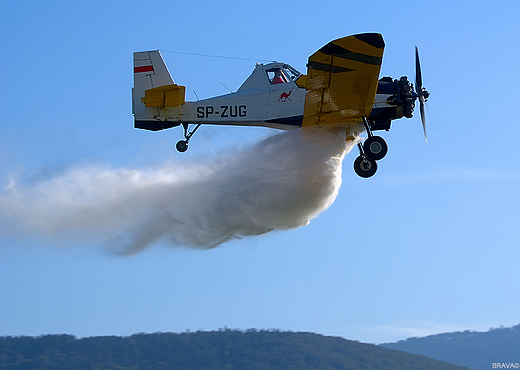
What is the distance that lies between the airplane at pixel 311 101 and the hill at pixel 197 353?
49.8m

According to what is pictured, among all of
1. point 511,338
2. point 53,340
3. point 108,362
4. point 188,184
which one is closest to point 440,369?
point 511,338

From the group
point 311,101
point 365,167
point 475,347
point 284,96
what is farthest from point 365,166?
point 475,347

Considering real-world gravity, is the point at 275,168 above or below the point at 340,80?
below

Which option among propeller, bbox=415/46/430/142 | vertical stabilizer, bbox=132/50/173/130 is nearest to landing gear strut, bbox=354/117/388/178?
propeller, bbox=415/46/430/142

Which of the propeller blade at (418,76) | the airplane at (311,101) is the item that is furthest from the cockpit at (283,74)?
the propeller blade at (418,76)

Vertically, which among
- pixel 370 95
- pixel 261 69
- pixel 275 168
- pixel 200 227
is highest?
pixel 261 69

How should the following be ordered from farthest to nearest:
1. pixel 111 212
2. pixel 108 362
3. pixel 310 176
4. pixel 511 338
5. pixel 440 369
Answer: pixel 511 338
pixel 440 369
pixel 108 362
pixel 111 212
pixel 310 176

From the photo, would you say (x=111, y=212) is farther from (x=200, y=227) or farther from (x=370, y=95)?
(x=370, y=95)

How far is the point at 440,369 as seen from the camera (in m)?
69.5

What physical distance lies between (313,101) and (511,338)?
84531 mm

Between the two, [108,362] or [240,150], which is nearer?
[240,150]

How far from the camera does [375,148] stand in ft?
56.1

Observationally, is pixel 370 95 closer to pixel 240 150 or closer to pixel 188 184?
pixel 240 150

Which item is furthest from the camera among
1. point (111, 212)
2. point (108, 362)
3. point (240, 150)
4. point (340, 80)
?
point (108, 362)
